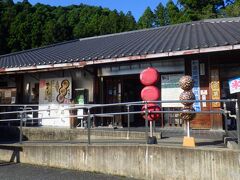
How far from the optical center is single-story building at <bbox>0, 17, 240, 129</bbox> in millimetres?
11883

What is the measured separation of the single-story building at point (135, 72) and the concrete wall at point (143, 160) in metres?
4.78

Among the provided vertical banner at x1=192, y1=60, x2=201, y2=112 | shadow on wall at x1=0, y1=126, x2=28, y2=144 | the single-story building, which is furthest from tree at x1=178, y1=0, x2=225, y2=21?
shadow on wall at x1=0, y1=126, x2=28, y2=144

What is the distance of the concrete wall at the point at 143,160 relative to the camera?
6297mm

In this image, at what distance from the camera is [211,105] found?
12.1 meters

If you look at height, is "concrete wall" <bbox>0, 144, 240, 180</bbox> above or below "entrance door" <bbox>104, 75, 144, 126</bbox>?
below

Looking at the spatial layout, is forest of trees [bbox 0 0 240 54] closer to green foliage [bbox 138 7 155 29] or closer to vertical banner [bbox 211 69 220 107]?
green foliage [bbox 138 7 155 29]

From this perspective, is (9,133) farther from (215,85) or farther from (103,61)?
(215,85)

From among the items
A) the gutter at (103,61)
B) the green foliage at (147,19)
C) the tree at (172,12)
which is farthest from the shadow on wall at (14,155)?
the green foliage at (147,19)

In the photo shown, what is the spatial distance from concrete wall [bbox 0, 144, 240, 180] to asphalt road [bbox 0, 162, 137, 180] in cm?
22

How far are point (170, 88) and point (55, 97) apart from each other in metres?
5.35

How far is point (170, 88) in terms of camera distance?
1297 cm

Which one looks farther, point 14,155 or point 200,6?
point 200,6

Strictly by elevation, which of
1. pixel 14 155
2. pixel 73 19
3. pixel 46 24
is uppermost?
pixel 73 19

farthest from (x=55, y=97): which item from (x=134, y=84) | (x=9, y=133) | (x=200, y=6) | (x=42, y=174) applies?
(x=200, y=6)
